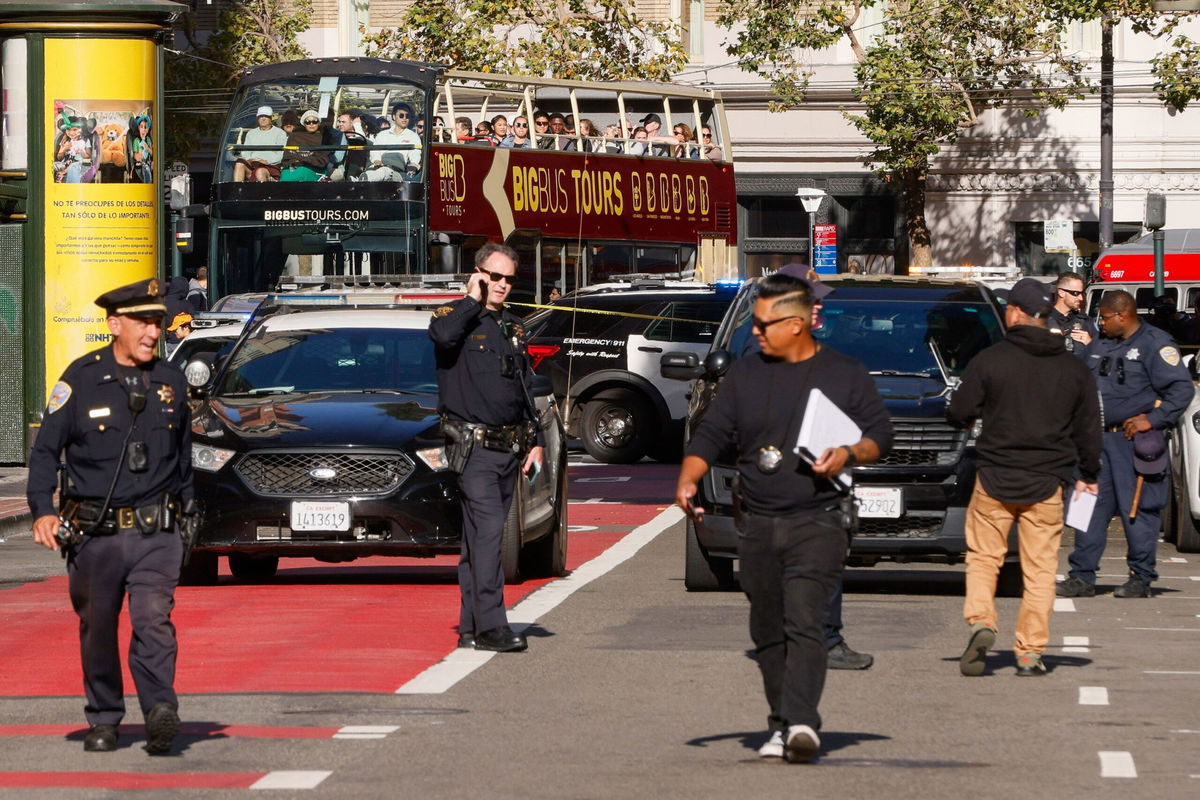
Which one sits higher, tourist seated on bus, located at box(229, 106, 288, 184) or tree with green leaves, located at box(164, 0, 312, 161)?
tree with green leaves, located at box(164, 0, 312, 161)

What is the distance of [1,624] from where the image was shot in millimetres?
12695

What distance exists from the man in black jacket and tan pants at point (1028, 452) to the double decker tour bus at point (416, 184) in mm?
15537

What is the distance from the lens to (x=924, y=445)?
13375 millimetres

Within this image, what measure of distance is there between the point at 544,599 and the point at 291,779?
542 cm

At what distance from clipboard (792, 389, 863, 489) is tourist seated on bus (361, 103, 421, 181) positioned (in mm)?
18708

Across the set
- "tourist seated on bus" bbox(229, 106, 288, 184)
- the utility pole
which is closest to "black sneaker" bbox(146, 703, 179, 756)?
"tourist seated on bus" bbox(229, 106, 288, 184)

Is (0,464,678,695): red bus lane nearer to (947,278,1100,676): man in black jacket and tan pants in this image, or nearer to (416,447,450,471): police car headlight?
(416,447,450,471): police car headlight

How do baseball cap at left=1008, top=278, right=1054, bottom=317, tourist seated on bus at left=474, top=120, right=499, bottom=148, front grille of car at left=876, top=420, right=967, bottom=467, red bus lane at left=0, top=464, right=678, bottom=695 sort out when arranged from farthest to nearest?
1. tourist seated on bus at left=474, top=120, right=499, bottom=148
2. front grille of car at left=876, top=420, right=967, bottom=467
3. baseball cap at left=1008, top=278, right=1054, bottom=317
4. red bus lane at left=0, top=464, right=678, bottom=695

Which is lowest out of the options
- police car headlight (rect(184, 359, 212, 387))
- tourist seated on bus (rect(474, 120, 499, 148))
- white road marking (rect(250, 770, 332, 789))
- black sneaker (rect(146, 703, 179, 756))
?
white road marking (rect(250, 770, 332, 789))

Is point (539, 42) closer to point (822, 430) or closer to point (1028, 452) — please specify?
point (1028, 452)

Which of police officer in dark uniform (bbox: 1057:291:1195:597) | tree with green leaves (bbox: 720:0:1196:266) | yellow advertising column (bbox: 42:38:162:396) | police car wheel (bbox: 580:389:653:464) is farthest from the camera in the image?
tree with green leaves (bbox: 720:0:1196:266)

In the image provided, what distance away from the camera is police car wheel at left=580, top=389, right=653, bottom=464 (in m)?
26.9

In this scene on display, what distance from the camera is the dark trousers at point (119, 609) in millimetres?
8656

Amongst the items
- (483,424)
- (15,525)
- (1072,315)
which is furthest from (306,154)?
(483,424)
